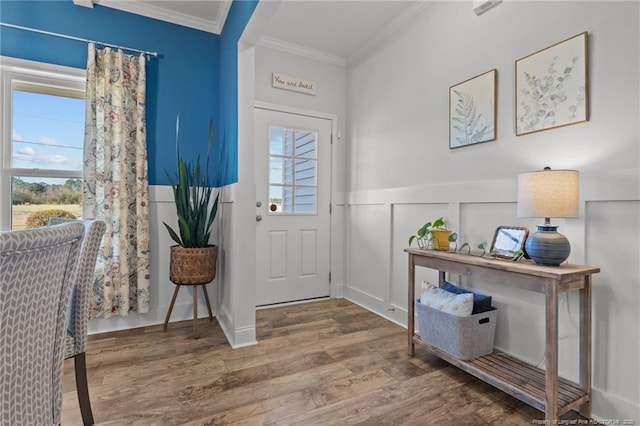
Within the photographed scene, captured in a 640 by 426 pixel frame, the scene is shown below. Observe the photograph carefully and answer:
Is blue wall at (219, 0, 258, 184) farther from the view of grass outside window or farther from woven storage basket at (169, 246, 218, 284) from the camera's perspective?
the view of grass outside window

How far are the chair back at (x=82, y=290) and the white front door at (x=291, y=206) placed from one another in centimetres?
179

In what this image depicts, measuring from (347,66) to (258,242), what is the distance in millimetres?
2099

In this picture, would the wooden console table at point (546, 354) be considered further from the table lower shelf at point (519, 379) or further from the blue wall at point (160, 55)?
the blue wall at point (160, 55)

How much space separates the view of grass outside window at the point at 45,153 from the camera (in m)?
2.30

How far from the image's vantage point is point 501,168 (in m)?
1.94

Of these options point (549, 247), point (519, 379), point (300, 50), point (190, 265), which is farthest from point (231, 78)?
point (519, 379)

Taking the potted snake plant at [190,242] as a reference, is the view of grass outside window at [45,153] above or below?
above

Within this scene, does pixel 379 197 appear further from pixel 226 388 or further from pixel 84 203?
pixel 84 203

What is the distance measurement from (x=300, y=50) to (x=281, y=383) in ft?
9.63

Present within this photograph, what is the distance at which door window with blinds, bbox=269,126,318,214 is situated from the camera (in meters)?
3.17

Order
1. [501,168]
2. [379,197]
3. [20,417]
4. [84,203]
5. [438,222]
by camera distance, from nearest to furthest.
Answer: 1. [20,417]
2. [501,168]
3. [438,222]
4. [84,203]
5. [379,197]

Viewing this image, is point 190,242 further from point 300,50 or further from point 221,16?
point 300,50

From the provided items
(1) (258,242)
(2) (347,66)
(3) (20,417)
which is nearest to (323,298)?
(1) (258,242)

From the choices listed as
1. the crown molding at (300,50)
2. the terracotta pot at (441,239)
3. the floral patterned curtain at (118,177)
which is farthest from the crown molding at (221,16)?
the terracotta pot at (441,239)
